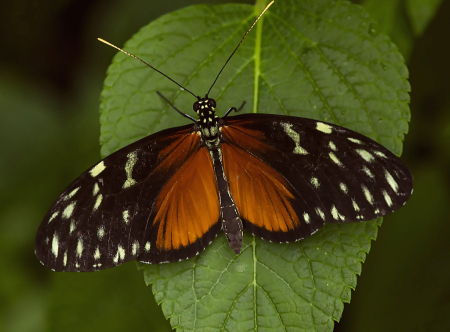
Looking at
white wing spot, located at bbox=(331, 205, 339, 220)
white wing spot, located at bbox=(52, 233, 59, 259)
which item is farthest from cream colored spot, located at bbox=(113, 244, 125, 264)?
white wing spot, located at bbox=(331, 205, 339, 220)

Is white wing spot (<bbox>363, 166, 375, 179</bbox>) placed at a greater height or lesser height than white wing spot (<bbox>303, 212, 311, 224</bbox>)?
greater

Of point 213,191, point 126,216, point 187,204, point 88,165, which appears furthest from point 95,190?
point 88,165

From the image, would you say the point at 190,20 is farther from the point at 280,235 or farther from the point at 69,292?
the point at 69,292

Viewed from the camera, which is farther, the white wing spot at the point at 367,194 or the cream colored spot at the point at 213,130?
the cream colored spot at the point at 213,130

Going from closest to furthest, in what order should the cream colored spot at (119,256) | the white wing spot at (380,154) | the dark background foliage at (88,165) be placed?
the white wing spot at (380,154)
the cream colored spot at (119,256)
the dark background foliage at (88,165)

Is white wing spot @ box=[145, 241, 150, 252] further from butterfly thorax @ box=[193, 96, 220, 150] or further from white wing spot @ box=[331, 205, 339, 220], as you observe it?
white wing spot @ box=[331, 205, 339, 220]

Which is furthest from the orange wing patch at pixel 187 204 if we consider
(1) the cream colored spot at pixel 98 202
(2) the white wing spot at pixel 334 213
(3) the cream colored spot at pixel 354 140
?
(3) the cream colored spot at pixel 354 140

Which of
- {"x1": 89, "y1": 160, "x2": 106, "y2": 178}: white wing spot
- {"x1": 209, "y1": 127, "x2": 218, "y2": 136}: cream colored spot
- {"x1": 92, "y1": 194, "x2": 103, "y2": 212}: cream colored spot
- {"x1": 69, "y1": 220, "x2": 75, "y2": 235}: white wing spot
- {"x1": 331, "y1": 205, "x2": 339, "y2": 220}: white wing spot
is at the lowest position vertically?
{"x1": 331, "y1": 205, "x2": 339, "y2": 220}: white wing spot

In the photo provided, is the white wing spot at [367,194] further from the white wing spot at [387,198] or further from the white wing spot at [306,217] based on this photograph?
the white wing spot at [306,217]

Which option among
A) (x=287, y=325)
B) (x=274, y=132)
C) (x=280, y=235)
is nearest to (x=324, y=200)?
(x=280, y=235)
